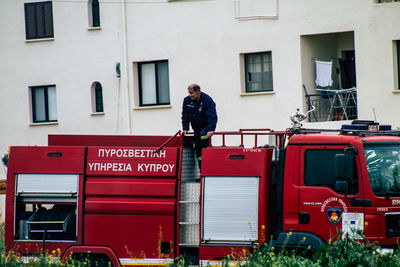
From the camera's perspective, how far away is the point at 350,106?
25875 millimetres

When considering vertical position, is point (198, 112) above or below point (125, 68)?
below

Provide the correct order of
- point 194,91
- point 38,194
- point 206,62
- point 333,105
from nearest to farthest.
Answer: point 38,194 < point 194,91 < point 333,105 < point 206,62

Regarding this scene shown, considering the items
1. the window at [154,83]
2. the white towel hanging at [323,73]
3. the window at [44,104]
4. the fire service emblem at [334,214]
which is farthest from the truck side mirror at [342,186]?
the window at [44,104]

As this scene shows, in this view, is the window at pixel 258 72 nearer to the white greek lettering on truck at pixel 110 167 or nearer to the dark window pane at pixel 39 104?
the dark window pane at pixel 39 104

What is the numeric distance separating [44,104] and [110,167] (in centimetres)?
1958

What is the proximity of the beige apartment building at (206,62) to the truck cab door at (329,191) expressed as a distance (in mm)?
13154

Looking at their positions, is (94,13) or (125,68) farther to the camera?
(94,13)

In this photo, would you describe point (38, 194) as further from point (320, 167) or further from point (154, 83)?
point (154, 83)

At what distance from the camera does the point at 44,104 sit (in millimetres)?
32094

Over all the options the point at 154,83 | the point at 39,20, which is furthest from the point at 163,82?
the point at 39,20

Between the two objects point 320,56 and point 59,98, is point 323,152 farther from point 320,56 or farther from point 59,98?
point 59,98

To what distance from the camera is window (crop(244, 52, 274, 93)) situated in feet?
89.1

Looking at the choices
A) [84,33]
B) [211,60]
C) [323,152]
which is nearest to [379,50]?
[211,60]

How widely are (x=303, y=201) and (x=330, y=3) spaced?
14.5 metres
